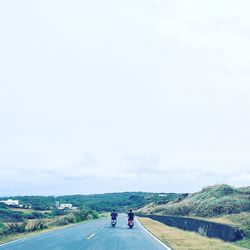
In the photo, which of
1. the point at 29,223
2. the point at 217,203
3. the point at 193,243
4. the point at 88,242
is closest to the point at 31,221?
the point at 29,223

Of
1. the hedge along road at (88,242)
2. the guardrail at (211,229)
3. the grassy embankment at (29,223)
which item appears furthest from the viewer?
the grassy embankment at (29,223)

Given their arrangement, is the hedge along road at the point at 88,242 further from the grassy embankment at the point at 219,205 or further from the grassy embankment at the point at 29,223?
the grassy embankment at the point at 219,205

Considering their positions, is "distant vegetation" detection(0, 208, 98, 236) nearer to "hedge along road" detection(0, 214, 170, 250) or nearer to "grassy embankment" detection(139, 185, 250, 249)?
"hedge along road" detection(0, 214, 170, 250)

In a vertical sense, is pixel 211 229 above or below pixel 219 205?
below

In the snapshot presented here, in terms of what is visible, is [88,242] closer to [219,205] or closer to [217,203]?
[219,205]

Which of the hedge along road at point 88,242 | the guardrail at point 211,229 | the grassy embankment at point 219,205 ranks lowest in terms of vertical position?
the hedge along road at point 88,242

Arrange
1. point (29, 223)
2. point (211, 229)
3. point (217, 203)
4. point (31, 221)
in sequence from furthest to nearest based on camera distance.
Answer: point (31, 221)
point (217, 203)
point (29, 223)
point (211, 229)

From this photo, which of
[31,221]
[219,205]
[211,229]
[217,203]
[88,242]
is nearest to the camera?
[88,242]

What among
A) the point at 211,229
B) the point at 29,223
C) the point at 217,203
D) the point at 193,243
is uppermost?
the point at 217,203

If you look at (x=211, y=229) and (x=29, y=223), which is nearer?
(x=211, y=229)

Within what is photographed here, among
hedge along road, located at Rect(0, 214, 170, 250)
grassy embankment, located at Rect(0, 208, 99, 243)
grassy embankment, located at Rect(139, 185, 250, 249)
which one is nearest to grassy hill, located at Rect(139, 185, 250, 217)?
grassy embankment, located at Rect(139, 185, 250, 249)

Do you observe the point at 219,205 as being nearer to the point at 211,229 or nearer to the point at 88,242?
the point at 211,229

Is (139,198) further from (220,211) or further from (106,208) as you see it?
(220,211)

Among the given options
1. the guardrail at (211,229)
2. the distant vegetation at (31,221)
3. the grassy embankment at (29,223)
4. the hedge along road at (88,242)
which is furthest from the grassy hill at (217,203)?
the hedge along road at (88,242)
